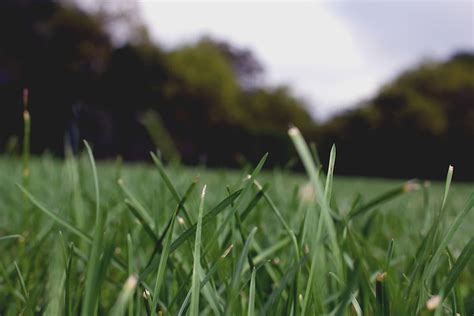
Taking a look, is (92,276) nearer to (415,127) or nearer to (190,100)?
(415,127)

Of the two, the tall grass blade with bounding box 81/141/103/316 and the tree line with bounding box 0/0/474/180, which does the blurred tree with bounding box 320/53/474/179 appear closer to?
the tree line with bounding box 0/0/474/180

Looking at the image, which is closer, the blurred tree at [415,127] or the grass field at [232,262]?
the grass field at [232,262]

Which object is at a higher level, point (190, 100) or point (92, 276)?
point (190, 100)

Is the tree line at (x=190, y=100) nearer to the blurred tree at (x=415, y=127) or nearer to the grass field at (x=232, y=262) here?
the blurred tree at (x=415, y=127)

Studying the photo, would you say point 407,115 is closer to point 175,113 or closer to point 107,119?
point 175,113

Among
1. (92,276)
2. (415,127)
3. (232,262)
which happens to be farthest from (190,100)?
(92,276)

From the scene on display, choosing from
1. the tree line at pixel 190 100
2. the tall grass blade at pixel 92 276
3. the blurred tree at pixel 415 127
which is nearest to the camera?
the tall grass blade at pixel 92 276

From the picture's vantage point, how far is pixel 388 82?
21594 mm

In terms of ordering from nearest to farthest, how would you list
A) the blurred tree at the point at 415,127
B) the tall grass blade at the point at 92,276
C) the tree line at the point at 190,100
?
the tall grass blade at the point at 92,276, the blurred tree at the point at 415,127, the tree line at the point at 190,100

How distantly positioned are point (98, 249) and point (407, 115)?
68.7 feet

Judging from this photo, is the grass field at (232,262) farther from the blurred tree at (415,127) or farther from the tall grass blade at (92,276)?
the blurred tree at (415,127)

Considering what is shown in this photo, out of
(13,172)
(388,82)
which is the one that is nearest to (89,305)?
(13,172)

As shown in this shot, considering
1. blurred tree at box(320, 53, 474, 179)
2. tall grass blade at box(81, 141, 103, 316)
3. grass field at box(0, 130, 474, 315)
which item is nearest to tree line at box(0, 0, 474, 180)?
blurred tree at box(320, 53, 474, 179)

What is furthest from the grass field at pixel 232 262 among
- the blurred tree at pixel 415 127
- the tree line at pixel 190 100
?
the tree line at pixel 190 100
